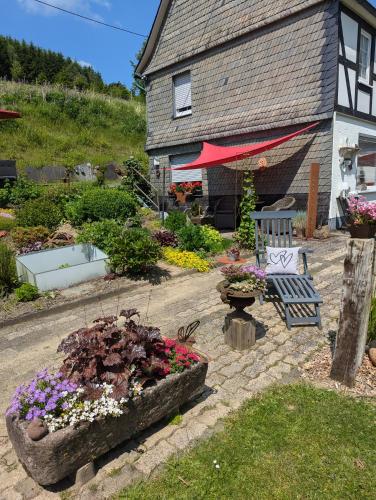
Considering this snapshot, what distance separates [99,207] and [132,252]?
138 inches

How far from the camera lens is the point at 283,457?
215 cm

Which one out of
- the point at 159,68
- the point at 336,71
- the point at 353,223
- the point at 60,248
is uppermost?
the point at 159,68

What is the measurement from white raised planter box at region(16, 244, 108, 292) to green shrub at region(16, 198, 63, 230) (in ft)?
6.39

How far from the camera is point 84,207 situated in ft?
28.6

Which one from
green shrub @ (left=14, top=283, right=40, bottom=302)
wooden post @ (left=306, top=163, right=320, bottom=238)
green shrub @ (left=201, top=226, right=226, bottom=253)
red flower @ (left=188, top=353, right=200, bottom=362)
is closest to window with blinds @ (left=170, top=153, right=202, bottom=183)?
wooden post @ (left=306, top=163, right=320, bottom=238)

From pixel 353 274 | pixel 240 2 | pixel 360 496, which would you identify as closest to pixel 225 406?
pixel 360 496

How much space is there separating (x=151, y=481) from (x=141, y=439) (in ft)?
1.19

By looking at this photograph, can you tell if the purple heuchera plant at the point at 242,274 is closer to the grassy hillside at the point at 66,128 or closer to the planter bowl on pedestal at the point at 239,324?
the planter bowl on pedestal at the point at 239,324

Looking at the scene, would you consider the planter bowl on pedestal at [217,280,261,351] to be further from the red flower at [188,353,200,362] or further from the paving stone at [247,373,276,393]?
the red flower at [188,353,200,362]

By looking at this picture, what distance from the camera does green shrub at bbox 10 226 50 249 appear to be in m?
6.91

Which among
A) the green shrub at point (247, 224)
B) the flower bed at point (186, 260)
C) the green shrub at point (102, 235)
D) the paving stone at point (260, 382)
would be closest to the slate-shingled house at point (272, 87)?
the green shrub at point (247, 224)

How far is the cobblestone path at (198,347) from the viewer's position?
2.12m

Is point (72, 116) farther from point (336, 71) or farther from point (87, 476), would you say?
point (87, 476)

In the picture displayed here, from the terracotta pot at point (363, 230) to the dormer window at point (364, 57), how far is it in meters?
9.08
